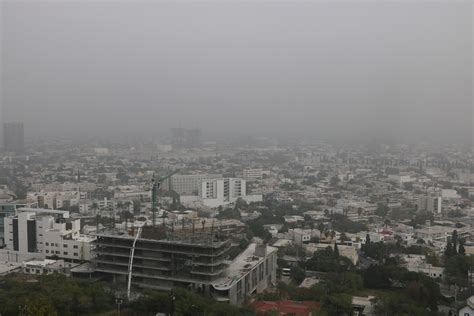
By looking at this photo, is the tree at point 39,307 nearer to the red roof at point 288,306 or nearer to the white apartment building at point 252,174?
the red roof at point 288,306

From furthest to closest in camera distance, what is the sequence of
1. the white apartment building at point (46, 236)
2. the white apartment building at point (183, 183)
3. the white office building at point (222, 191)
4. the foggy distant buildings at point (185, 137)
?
the foggy distant buildings at point (185, 137) < the white apartment building at point (183, 183) < the white office building at point (222, 191) < the white apartment building at point (46, 236)

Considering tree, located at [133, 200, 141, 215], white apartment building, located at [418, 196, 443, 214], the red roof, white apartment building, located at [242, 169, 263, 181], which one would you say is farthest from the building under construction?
white apartment building, located at [242, 169, 263, 181]

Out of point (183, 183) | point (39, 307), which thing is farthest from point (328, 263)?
point (183, 183)

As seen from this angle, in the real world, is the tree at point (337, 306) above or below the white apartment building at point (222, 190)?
below

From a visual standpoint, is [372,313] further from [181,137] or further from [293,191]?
[181,137]

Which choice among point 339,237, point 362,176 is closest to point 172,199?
point 339,237

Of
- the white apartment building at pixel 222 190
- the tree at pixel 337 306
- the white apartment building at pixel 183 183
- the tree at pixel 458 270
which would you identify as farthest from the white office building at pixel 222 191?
the tree at pixel 337 306
